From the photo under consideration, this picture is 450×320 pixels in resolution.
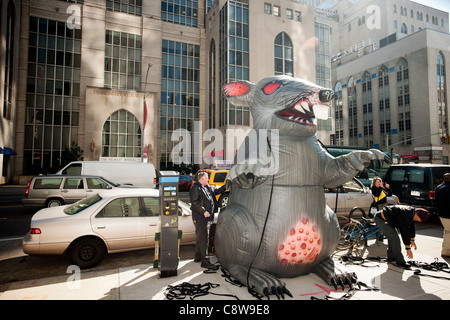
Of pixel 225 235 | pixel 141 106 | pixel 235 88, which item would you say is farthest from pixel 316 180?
pixel 141 106

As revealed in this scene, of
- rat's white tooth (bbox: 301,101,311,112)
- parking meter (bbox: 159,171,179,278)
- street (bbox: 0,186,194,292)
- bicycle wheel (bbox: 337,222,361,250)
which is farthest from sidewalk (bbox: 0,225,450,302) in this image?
rat's white tooth (bbox: 301,101,311,112)

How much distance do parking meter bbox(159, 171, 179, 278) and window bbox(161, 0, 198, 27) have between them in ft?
107

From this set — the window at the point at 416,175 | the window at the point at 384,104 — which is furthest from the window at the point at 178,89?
the window at the point at 384,104

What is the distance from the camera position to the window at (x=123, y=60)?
28.1 m

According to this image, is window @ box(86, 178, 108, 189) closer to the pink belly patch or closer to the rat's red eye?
the rat's red eye

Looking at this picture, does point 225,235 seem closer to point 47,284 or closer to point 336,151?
point 47,284

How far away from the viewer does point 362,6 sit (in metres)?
60.8

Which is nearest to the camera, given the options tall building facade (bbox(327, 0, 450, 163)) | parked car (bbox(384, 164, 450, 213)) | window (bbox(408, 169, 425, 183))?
parked car (bbox(384, 164, 450, 213))

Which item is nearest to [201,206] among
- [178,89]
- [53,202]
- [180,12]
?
[53,202]

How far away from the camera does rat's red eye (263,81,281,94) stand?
370 cm

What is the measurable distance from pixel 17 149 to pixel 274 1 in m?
30.1

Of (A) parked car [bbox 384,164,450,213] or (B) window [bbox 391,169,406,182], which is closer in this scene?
(A) parked car [bbox 384,164,450,213]

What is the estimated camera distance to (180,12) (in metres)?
32.2

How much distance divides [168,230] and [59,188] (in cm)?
821
